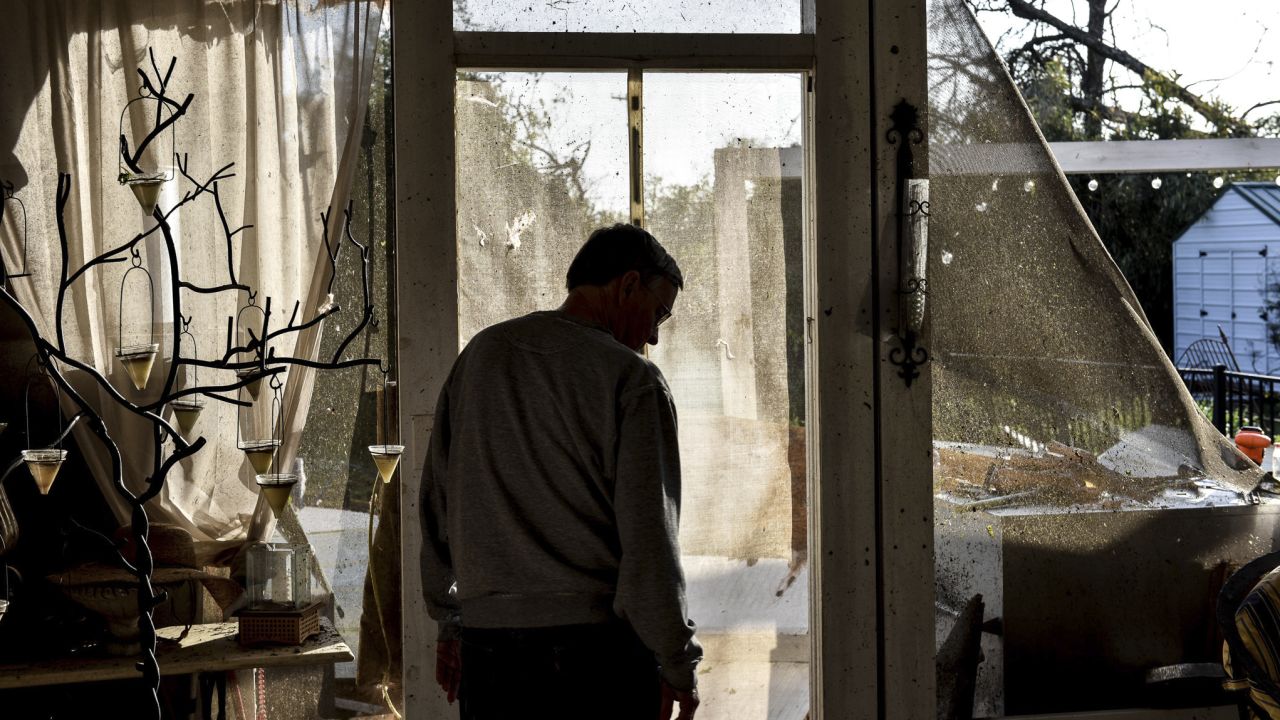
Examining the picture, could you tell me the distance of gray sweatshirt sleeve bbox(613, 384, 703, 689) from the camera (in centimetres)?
182

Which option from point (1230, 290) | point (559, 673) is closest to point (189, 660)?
point (559, 673)

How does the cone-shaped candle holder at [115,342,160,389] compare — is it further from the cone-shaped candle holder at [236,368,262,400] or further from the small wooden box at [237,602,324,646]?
the small wooden box at [237,602,324,646]

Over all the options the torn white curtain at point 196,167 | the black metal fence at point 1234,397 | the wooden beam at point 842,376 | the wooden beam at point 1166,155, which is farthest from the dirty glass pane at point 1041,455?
the torn white curtain at point 196,167

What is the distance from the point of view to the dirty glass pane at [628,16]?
2.88 metres

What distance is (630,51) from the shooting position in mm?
2912

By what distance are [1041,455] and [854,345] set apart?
720 millimetres

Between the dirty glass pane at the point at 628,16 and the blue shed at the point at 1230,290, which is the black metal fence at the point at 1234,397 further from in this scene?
the dirty glass pane at the point at 628,16

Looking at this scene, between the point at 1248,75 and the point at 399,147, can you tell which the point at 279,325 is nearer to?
the point at 399,147

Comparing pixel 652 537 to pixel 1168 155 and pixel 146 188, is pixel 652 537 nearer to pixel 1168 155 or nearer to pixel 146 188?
pixel 146 188

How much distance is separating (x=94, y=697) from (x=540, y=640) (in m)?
1.67

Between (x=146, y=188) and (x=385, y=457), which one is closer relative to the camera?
(x=146, y=188)

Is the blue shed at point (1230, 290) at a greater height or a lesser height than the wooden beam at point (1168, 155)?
lesser

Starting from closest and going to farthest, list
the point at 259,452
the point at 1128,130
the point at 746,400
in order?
the point at 259,452 → the point at 746,400 → the point at 1128,130

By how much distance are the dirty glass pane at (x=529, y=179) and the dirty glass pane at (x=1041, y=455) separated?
0.97m
